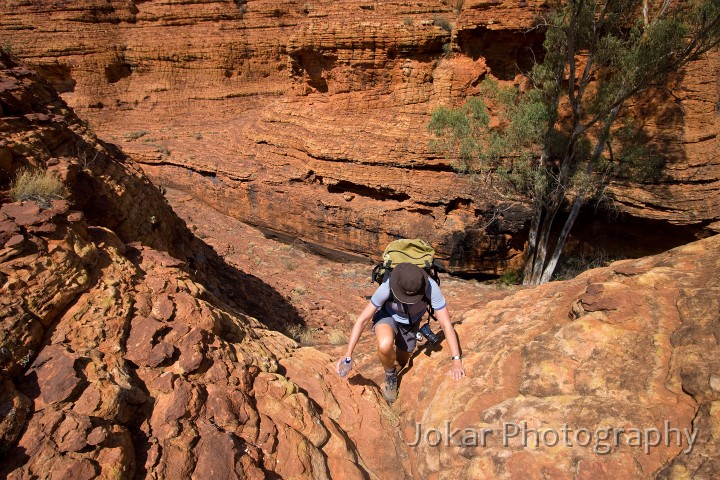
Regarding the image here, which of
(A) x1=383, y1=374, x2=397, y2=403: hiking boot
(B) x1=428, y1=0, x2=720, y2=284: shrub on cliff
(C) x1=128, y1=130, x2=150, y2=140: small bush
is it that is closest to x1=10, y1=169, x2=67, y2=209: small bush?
(A) x1=383, y1=374, x2=397, y2=403: hiking boot

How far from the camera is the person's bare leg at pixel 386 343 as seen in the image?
3.29 m

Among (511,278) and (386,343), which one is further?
(511,278)

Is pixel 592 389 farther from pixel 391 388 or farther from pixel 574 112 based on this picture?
pixel 574 112

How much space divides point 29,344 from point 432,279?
9.10 ft

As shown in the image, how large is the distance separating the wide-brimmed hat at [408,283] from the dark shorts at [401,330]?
1.32ft

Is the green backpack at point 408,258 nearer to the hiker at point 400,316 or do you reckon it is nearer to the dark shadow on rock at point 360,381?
the hiker at point 400,316

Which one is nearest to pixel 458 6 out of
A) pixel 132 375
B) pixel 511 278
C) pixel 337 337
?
pixel 511 278

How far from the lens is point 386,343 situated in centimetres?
328

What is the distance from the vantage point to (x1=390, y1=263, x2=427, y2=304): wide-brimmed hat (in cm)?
304

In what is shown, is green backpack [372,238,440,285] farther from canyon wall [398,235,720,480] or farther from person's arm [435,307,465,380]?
canyon wall [398,235,720,480]

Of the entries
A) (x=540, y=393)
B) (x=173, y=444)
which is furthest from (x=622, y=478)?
(x=173, y=444)

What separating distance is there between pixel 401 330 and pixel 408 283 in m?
0.66

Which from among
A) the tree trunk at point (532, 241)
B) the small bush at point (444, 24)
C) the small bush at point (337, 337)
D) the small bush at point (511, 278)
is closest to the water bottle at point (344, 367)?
the small bush at point (337, 337)

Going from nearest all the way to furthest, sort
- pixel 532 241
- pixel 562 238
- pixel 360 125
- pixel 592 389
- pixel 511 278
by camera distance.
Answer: pixel 592 389
pixel 562 238
pixel 532 241
pixel 511 278
pixel 360 125
